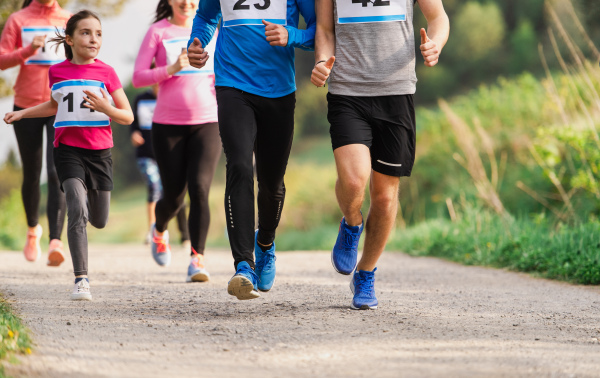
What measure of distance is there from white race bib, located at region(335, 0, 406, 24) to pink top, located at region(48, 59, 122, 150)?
6.30ft

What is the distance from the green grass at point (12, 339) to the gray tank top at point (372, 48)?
2.19 metres

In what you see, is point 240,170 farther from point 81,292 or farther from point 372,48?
point 81,292

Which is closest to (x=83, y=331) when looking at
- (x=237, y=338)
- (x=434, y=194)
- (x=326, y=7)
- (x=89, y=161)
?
(x=237, y=338)

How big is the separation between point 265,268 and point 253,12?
159 cm

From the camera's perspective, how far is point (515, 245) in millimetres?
8438

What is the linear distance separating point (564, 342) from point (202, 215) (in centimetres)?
329

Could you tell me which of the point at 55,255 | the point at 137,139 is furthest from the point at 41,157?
the point at 137,139

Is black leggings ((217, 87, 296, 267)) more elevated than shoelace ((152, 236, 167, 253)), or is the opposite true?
black leggings ((217, 87, 296, 267))

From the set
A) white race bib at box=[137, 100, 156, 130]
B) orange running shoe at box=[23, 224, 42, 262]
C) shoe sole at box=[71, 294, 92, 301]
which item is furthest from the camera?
white race bib at box=[137, 100, 156, 130]

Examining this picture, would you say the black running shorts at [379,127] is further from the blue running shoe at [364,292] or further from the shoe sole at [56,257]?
the shoe sole at [56,257]

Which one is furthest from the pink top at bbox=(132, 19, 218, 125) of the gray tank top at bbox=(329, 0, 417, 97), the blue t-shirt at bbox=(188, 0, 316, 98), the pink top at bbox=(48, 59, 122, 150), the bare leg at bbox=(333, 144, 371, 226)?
the bare leg at bbox=(333, 144, 371, 226)

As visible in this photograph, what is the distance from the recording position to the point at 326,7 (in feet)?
15.3

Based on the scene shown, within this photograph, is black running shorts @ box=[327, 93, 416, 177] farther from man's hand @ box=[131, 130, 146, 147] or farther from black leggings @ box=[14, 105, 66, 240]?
man's hand @ box=[131, 130, 146, 147]

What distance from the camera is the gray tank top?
15.1 ft
